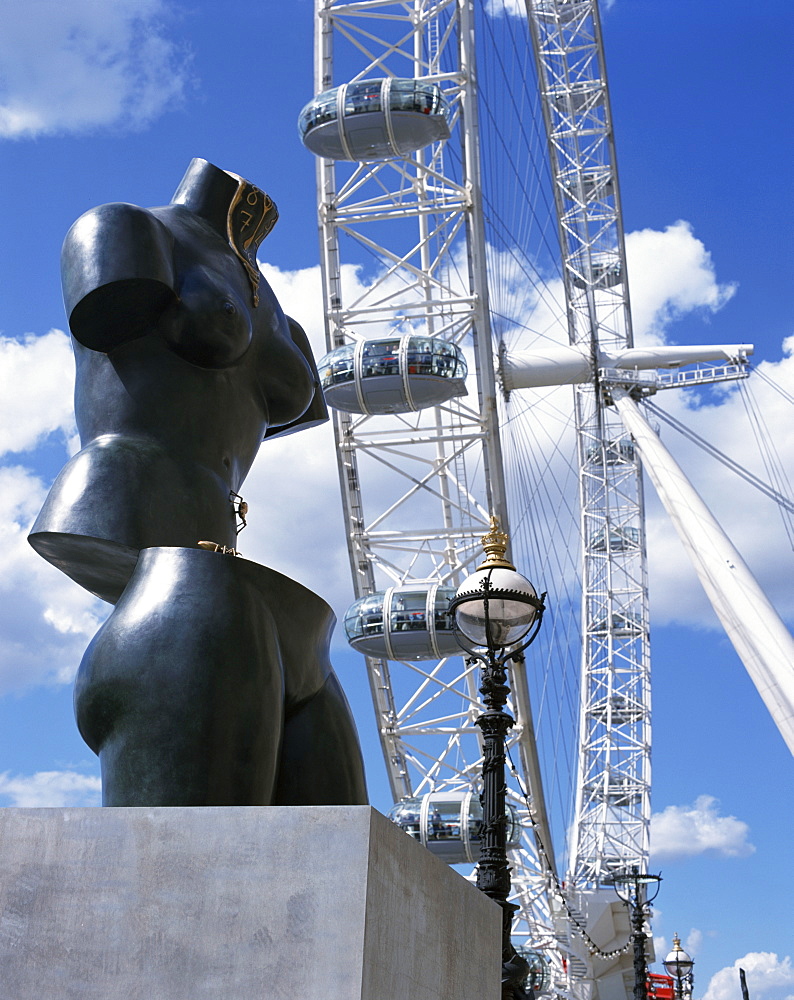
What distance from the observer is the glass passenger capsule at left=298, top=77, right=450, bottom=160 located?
67.1 ft

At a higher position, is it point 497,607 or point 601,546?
point 601,546

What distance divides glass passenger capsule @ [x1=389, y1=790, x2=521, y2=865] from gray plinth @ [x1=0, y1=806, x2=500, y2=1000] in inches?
864

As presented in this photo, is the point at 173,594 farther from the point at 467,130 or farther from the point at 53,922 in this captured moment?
the point at 467,130

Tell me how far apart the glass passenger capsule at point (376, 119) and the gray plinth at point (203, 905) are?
1926 centimetres

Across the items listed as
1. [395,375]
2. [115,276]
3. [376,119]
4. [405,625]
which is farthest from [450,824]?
[115,276]

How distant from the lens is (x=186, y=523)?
310 cm

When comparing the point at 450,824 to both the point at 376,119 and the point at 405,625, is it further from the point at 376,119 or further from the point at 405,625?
the point at 376,119

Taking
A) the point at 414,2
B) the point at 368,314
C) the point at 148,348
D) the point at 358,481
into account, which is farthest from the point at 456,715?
the point at 148,348

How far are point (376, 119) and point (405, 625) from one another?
8365 mm

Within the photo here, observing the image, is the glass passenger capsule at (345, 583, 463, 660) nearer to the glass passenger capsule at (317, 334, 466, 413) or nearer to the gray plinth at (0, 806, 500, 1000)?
the glass passenger capsule at (317, 334, 466, 413)

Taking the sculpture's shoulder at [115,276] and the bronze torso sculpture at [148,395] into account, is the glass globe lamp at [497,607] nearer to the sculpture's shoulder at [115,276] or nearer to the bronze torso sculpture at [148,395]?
the bronze torso sculpture at [148,395]

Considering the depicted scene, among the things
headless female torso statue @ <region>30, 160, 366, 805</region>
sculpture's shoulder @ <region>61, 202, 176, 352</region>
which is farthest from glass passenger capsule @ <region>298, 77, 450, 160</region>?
sculpture's shoulder @ <region>61, 202, 176, 352</region>

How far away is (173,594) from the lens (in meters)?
2.80

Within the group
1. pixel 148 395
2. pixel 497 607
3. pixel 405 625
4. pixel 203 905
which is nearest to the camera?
pixel 203 905
